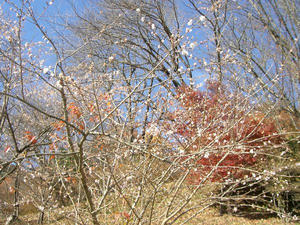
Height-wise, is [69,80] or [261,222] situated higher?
[69,80]

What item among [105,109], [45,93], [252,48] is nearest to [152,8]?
[252,48]

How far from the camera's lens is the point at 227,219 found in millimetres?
6910

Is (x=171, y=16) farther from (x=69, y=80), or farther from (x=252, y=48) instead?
(x=69, y=80)

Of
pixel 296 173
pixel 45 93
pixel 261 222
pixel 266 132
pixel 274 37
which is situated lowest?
pixel 261 222

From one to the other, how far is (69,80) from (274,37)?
20.8ft

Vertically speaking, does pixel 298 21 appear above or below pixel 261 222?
above

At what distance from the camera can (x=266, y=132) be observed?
675 cm

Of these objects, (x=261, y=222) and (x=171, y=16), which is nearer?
(x=261, y=222)

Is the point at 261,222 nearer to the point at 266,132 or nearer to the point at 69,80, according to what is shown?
the point at 266,132

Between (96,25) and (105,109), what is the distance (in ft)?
26.5

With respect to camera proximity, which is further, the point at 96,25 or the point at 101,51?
the point at 96,25

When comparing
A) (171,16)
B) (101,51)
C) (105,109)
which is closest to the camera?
(105,109)

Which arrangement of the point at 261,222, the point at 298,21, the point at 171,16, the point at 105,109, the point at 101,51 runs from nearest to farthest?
the point at 105,109 < the point at 298,21 < the point at 261,222 < the point at 101,51 < the point at 171,16

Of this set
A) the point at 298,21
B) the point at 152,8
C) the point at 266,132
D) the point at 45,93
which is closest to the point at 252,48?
the point at 298,21
